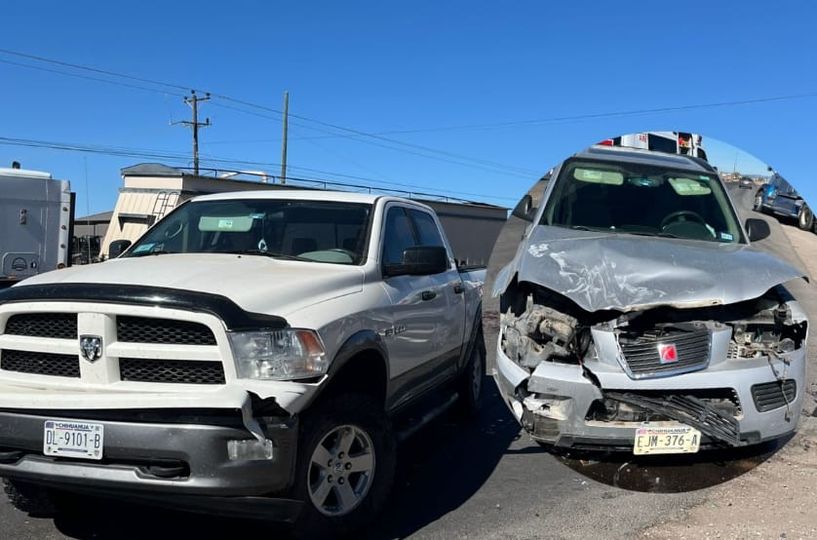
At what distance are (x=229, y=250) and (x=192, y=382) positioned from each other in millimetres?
1588

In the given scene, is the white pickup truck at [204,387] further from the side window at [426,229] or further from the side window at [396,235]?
the side window at [426,229]

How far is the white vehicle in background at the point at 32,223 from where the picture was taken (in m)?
14.6

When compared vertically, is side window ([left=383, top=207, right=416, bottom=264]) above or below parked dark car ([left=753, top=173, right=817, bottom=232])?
below

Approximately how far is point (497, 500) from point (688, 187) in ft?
11.3

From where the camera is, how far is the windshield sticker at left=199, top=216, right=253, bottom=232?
4.99m

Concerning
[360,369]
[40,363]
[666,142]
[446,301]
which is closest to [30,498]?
[40,363]

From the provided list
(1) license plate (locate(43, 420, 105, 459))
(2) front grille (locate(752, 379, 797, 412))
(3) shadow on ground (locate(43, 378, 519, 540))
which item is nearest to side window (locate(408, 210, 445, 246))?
(3) shadow on ground (locate(43, 378, 519, 540))

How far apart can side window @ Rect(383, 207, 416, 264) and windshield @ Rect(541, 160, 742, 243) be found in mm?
1267

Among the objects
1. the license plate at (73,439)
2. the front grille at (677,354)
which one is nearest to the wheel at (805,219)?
the front grille at (677,354)

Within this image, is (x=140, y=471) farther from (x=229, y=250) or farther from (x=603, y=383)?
(x=603, y=383)

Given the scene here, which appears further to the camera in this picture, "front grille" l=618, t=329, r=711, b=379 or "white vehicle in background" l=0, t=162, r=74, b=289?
"white vehicle in background" l=0, t=162, r=74, b=289

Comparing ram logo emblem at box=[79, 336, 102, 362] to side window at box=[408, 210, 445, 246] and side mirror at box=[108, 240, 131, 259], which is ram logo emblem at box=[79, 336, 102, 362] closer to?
side mirror at box=[108, 240, 131, 259]

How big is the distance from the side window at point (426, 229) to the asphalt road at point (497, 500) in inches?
69.6

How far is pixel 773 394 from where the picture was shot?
4285 millimetres
